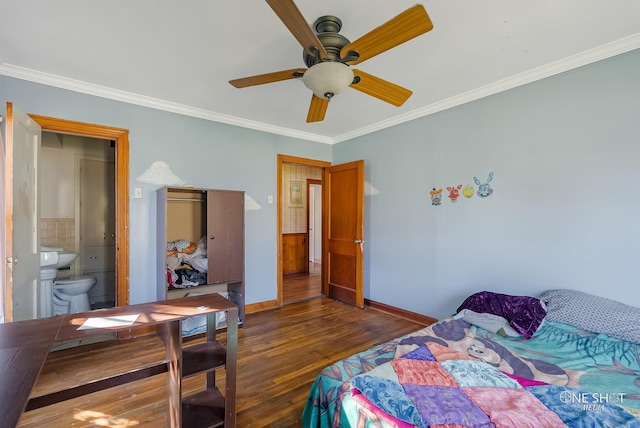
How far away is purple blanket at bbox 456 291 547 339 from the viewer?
2.15 m

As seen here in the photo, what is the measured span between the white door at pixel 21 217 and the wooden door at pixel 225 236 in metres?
1.41

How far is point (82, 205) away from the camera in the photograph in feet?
13.5

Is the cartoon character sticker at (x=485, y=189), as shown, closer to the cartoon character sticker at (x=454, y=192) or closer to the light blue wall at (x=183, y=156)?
the cartoon character sticker at (x=454, y=192)

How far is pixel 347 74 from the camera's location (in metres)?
1.71

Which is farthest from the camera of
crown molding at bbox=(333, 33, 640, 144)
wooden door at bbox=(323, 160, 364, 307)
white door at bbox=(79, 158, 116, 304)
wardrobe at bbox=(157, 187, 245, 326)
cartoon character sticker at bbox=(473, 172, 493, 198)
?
white door at bbox=(79, 158, 116, 304)

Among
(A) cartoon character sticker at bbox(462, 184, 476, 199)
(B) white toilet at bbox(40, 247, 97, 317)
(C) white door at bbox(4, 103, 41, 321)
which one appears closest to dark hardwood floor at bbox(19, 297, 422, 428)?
(C) white door at bbox(4, 103, 41, 321)

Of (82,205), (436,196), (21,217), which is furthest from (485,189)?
(82,205)

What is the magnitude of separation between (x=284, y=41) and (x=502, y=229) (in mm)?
2607

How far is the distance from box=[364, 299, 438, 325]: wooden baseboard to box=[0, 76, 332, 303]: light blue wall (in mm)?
1422

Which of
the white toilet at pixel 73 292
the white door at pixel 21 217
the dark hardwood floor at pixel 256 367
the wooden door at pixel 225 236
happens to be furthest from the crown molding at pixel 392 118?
the dark hardwood floor at pixel 256 367

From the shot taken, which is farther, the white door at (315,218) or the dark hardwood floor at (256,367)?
the white door at (315,218)

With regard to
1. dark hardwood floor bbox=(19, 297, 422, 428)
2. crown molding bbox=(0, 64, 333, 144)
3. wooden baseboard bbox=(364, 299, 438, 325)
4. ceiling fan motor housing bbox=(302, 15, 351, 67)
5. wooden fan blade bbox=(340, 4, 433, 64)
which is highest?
crown molding bbox=(0, 64, 333, 144)

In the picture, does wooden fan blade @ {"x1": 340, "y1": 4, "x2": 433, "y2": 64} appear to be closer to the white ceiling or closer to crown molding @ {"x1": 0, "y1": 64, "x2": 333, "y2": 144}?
the white ceiling

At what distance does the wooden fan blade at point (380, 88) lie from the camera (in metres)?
1.93
